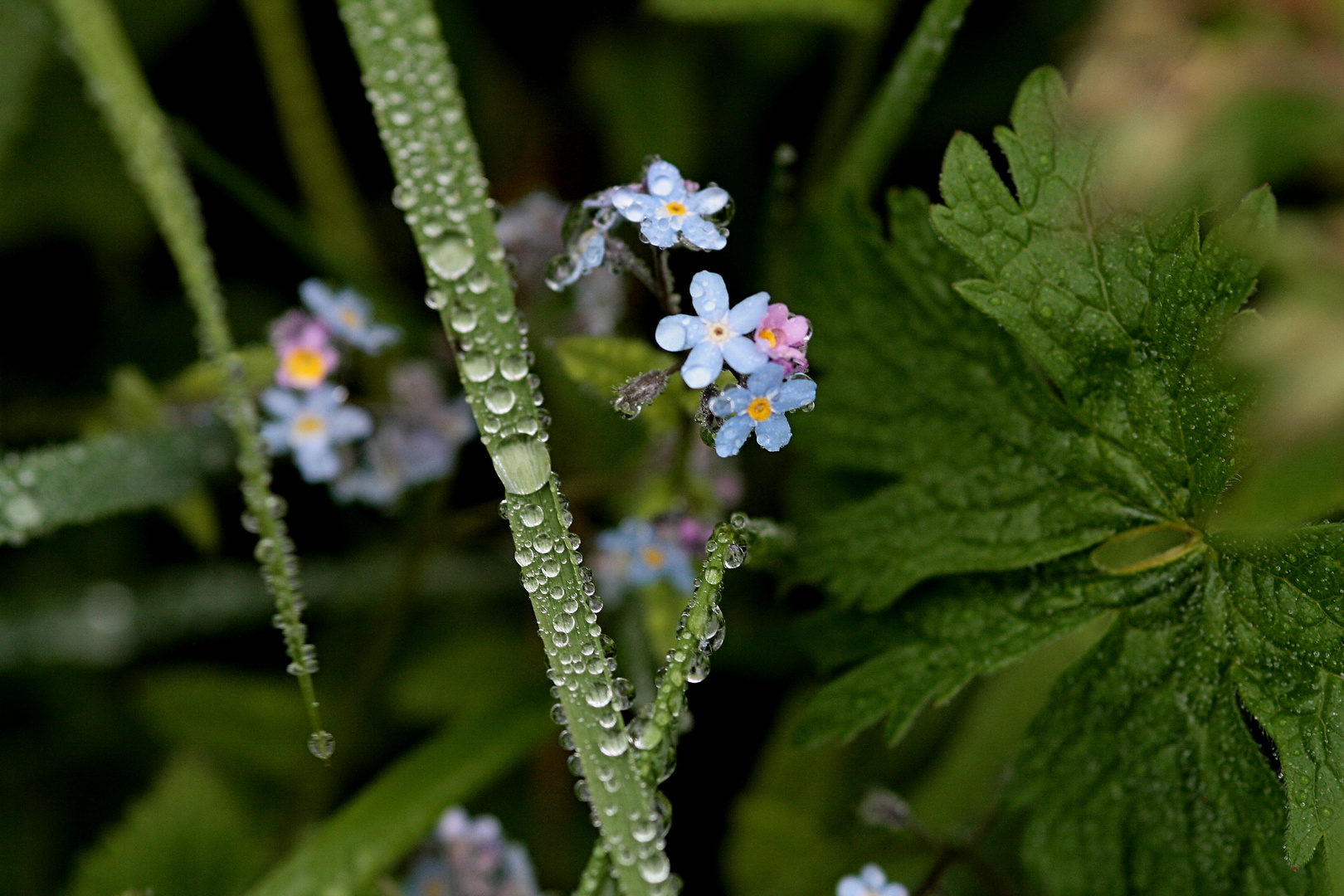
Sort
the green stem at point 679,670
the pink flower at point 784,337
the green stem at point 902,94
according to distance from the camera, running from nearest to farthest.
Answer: the green stem at point 679,670 → the pink flower at point 784,337 → the green stem at point 902,94

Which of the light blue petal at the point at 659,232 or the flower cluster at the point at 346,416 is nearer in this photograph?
the light blue petal at the point at 659,232

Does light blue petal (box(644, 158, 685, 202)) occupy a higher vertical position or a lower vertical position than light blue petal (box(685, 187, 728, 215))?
higher

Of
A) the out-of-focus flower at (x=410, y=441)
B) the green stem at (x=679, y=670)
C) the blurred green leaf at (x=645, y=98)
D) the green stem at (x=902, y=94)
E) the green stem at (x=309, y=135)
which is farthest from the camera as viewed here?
the blurred green leaf at (x=645, y=98)

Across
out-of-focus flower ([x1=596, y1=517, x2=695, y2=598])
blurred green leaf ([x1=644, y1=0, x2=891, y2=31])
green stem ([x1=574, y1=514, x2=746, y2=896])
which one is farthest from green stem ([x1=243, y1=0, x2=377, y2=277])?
green stem ([x1=574, y1=514, x2=746, y2=896])

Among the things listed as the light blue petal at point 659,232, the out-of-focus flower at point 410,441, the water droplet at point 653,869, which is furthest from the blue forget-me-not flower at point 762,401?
the out-of-focus flower at point 410,441

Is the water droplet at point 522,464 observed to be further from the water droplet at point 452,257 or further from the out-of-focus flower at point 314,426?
the out-of-focus flower at point 314,426

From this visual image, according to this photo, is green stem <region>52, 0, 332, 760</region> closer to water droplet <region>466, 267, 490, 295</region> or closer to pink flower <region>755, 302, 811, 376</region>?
water droplet <region>466, 267, 490, 295</region>

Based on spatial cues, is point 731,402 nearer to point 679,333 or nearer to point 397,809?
point 679,333
